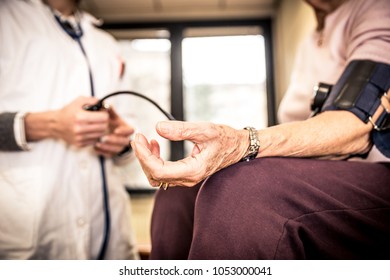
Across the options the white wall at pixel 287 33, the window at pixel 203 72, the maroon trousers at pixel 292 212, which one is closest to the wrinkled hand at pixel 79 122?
the maroon trousers at pixel 292 212

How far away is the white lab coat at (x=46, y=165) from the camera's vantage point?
0.73m

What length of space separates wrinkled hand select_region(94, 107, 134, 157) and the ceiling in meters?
2.36

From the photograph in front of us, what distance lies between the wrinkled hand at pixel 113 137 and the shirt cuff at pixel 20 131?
18cm

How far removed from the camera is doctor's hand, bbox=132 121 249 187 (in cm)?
36

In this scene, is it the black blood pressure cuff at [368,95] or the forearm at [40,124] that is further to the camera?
the forearm at [40,124]

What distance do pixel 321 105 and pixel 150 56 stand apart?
9.46 ft

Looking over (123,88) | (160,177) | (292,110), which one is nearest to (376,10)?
(292,110)

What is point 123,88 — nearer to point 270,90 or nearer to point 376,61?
point 376,61

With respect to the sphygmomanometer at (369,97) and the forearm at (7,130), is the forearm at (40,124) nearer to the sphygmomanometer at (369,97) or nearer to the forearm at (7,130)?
the forearm at (7,130)

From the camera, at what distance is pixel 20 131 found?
0.70m

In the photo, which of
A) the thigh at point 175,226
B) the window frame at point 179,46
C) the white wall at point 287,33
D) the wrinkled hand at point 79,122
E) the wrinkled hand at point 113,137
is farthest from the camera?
the window frame at point 179,46

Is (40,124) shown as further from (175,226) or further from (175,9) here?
(175,9)

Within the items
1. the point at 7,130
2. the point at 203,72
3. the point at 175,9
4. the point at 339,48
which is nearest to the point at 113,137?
the point at 7,130

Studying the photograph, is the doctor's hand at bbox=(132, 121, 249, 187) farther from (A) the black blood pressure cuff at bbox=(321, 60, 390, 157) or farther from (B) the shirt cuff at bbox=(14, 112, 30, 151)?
(B) the shirt cuff at bbox=(14, 112, 30, 151)
